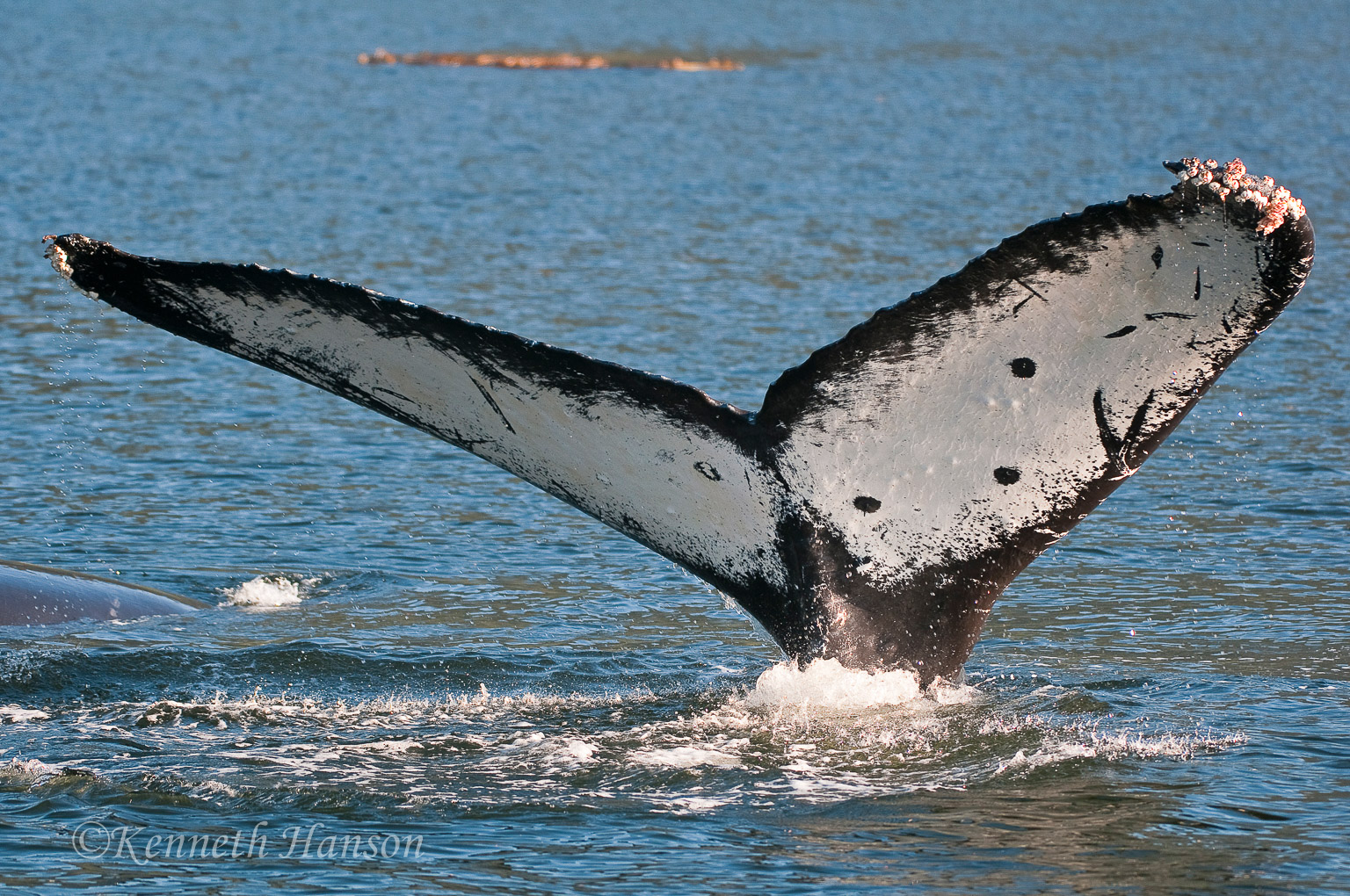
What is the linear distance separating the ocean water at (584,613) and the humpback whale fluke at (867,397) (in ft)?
2.07

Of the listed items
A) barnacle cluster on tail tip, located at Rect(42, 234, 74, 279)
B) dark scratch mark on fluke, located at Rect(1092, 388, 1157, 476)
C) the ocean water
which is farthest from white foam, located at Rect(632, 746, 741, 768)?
barnacle cluster on tail tip, located at Rect(42, 234, 74, 279)

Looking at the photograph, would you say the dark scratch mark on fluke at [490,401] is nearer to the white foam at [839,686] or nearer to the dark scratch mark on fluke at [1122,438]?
the white foam at [839,686]

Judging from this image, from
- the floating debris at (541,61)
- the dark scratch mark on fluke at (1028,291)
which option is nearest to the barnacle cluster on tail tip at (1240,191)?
the dark scratch mark on fluke at (1028,291)

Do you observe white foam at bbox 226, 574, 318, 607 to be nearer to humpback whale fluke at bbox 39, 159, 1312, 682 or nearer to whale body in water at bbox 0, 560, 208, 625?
whale body in water at bbox 0, 560, 208, 625

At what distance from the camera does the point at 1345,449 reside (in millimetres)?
9945

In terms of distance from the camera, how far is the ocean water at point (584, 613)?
4848 millimetres

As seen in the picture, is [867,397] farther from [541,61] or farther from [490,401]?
[541,61]

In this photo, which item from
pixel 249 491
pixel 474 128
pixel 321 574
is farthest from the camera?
pixel 474 128

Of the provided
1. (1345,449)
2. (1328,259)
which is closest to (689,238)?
(1328,259)

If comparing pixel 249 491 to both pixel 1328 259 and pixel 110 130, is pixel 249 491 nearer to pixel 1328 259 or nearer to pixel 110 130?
pixel 1328 259

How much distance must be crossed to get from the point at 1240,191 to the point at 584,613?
3.84 metres

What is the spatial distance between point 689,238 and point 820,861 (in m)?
12.3

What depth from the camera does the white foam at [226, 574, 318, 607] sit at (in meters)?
7.60

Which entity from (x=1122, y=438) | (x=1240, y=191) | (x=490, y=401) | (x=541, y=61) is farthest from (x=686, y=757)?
(x=541, y=61)
